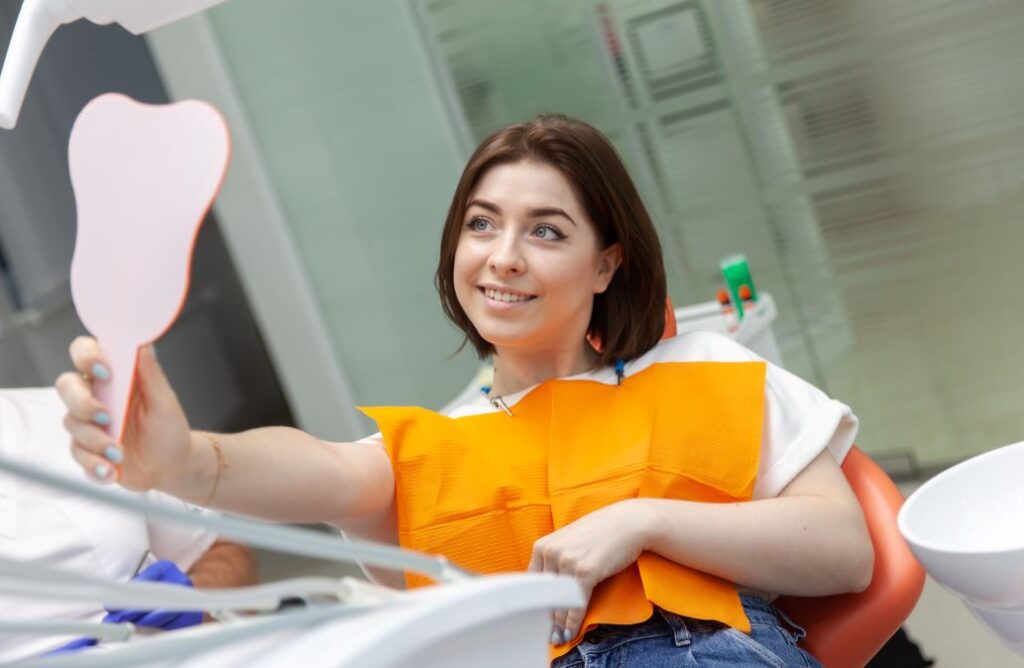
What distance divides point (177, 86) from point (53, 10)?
105 inches

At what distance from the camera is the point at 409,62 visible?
330cm

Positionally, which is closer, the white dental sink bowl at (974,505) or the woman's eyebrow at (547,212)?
the white dental sink bowl at (974,505)

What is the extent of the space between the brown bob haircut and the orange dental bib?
0.42ft

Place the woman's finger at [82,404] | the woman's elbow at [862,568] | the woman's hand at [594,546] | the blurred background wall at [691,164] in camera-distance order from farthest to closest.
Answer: the blurred background wall at [691,164] < the woman's elbow at [862,568] < the woman's hand at [594,546] < the woman's finger at [82,404]

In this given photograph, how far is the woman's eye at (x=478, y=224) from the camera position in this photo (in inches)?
62.9

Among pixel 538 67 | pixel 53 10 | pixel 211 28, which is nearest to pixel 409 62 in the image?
pixel 538 67

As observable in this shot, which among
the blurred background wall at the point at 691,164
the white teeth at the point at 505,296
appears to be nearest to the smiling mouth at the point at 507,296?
the white teeth at the point at 505,296

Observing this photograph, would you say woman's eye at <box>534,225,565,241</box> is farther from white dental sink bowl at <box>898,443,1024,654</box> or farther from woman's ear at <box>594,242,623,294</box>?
white dental sink bowl at <box>898,443,1024,654</box>

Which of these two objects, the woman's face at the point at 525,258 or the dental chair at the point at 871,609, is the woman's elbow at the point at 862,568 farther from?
the woman's face at the point at 525,258

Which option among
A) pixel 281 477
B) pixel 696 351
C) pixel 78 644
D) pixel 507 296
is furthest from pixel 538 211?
pixel 78 644

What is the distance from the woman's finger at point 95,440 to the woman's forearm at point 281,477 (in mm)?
239

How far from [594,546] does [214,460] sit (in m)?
0.41

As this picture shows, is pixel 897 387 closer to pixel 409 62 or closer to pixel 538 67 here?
pixel 538 67

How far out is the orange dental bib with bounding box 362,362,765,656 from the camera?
1.48m
